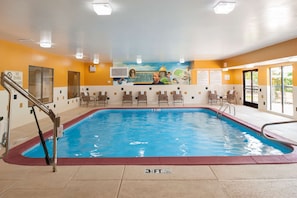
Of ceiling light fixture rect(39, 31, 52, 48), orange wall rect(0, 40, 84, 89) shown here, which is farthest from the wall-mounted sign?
ceiling light fixture rect(39, 31, 52, 48)

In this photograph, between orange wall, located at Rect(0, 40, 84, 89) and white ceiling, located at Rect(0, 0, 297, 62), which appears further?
orange wall, located at Rect(0, 40, 84, 89)

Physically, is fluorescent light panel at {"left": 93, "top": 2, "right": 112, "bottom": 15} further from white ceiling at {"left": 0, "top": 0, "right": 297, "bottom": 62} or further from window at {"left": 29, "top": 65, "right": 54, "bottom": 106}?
window at {"left": 29, "top": 65, "right": 54, "bottom": 106}

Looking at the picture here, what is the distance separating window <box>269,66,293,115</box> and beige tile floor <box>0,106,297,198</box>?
Result: 19.1ft

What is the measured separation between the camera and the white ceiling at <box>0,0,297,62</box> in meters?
3.31

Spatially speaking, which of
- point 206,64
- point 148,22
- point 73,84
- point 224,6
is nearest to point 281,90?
point 206,64

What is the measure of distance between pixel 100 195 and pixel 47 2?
2.87m

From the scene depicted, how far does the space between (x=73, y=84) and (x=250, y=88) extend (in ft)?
30.3

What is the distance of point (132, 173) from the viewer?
2799 mm

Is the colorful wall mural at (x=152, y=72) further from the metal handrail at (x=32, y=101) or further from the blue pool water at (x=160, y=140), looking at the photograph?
the metal handrail at (x=32, y=101)

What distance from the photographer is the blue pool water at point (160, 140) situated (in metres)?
4.55

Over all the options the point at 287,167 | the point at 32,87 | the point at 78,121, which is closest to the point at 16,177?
the point at 287,167

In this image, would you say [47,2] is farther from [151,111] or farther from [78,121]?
[151,111]

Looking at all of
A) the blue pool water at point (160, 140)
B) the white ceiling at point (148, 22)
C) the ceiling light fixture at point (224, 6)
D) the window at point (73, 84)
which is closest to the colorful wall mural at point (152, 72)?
the window at point (73, 84)

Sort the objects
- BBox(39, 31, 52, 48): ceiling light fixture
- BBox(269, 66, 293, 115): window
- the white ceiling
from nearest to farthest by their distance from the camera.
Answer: the white ceiling
BBox(39, 31, 52, 48): ceiling light fixture
BBox(269, 66, 293, 115): window
